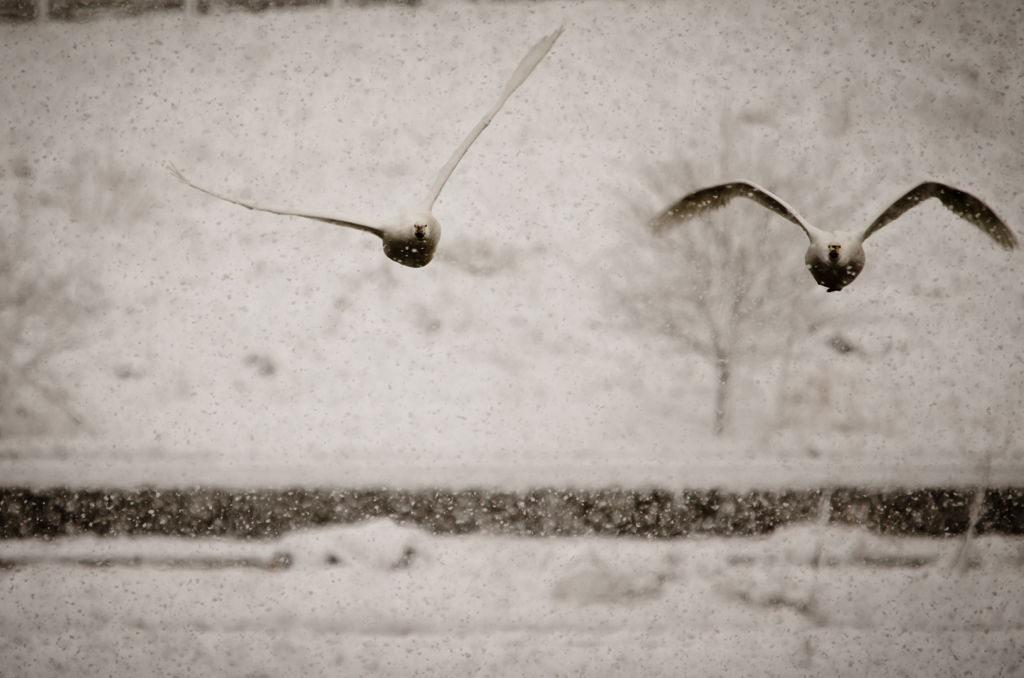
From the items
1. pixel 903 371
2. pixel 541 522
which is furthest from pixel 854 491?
pixel 541 522

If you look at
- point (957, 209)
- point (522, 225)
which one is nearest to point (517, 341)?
point (522, 225)

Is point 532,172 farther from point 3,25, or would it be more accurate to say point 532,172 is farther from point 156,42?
point 3,25

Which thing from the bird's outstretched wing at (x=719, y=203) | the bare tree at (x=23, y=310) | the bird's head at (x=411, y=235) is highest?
the bird's outstretched wing at (x=719, y=203)

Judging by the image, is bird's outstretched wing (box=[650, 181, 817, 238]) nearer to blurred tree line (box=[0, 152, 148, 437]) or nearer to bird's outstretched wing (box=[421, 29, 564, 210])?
bird's outstretched wing (box=[421, 29, 564, 210])

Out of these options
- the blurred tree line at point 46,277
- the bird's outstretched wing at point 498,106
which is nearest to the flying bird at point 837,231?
the bird's outstretched wing at point 498,106

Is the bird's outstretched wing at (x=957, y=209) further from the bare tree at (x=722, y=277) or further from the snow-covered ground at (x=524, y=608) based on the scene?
the snow-covered ground at (x=524, y=608)

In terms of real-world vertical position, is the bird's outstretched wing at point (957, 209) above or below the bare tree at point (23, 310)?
above

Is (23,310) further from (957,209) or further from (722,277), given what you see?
(957,209)

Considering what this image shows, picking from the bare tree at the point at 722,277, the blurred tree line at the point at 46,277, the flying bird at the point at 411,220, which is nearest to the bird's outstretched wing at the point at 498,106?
the flying bird at the point at 411,220
